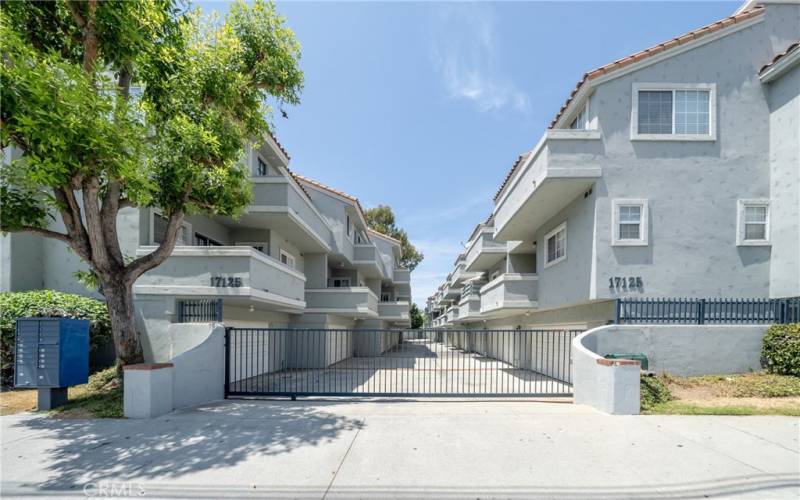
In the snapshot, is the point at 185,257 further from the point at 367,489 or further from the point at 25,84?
the point at 367,489

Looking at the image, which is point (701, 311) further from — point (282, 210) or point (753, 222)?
point (282, 210)

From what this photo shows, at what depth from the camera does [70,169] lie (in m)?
6.96

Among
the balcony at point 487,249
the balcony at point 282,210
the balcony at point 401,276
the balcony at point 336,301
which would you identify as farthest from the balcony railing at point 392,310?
the balcony at point 282,210

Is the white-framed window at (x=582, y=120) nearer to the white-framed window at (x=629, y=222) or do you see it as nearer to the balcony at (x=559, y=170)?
the balcony at (x=559, y=170)

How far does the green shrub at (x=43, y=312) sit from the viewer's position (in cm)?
954

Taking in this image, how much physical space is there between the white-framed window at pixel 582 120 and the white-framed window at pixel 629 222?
2787 mm

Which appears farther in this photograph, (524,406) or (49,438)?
(524,406)

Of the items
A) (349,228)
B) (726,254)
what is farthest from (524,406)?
(349,228)

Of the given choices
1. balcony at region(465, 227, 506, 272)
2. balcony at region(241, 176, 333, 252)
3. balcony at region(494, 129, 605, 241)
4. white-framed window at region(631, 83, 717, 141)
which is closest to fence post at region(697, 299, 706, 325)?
balcony at region(494, 129, 605, 241)

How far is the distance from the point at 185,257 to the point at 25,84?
220 inches

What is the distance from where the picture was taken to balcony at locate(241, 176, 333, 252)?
13117mm

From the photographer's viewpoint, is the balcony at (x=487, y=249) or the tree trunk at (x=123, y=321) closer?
the tree trunk at (x=123, y=321)

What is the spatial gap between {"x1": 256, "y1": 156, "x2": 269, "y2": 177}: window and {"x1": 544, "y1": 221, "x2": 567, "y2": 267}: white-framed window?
40.7ft

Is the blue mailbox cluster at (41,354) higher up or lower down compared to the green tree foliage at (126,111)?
lower down
